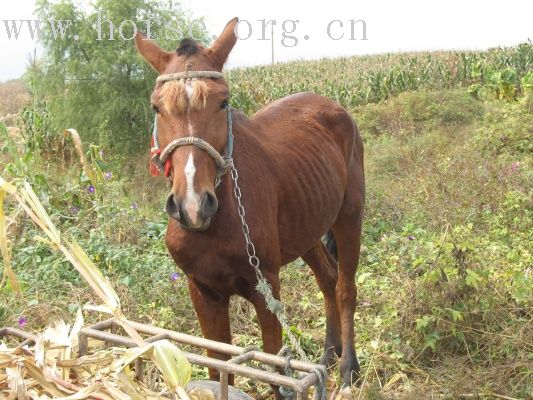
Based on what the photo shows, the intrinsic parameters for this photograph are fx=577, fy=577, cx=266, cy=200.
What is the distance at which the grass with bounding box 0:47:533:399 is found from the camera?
391cm

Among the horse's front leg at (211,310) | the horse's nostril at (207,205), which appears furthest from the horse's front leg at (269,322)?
the horse's nostril at (207,205)

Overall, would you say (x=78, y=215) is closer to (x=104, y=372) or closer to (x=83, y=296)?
(x=83, y=296)

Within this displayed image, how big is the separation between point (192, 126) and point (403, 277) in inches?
117

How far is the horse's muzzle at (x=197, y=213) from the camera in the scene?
2.35 metres

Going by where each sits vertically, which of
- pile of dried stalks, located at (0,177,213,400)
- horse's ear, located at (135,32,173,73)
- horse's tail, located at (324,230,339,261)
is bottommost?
horse's tail, located at (324,230,339,261)

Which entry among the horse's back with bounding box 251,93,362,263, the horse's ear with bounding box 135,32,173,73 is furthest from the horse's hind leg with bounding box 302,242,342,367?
the horse's ear with bounding box 135,32,173,73

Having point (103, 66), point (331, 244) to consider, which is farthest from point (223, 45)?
point (103, 66)

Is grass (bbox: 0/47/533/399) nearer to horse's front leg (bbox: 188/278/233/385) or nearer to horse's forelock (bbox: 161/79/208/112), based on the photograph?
horse's forelock (bbox: 161/79/208/112)

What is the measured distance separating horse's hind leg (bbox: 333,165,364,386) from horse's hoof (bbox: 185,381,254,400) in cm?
186

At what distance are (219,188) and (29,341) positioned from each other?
3.50ft

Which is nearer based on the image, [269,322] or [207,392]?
[207,392]

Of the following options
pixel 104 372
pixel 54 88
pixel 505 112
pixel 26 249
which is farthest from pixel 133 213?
pixel 505 112

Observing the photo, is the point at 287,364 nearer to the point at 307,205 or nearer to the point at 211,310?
the point at 211,310

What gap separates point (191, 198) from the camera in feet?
7.70
